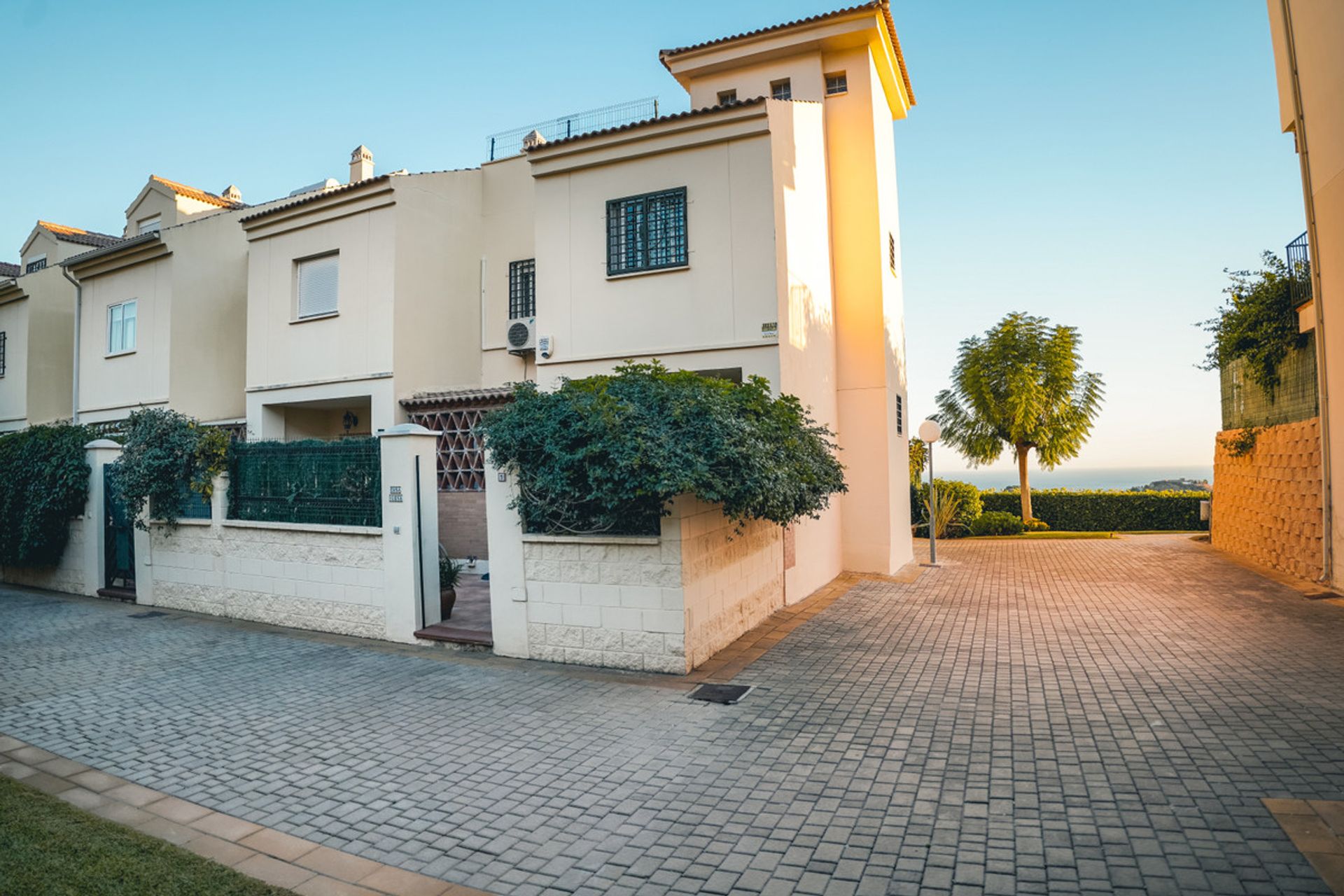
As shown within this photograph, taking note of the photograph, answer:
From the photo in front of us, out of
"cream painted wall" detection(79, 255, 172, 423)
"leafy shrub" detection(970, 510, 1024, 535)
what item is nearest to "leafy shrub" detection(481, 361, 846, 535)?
"cream painted wall" detection(79, 255, 172, 423)

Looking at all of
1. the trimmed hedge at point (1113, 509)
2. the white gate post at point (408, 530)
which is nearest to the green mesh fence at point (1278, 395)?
the trimmed hedge at point (1113, 509)

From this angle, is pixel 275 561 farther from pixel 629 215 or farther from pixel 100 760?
pixel 629 215

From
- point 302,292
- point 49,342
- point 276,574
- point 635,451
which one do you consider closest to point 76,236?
point 49,342

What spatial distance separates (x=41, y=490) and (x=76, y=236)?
51.7 feet

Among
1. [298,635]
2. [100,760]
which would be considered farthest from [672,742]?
[298,635]

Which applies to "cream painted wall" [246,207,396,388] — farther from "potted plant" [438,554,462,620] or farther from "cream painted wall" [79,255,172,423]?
"potted plant" [438,554,462,620]

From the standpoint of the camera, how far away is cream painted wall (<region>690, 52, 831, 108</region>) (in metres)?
13.8

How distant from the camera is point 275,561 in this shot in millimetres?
9531

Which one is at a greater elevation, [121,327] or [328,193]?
[328,193]

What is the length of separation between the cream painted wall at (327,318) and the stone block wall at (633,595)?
7563mm

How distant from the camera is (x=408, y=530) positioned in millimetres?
8289

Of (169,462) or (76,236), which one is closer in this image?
(169,462)

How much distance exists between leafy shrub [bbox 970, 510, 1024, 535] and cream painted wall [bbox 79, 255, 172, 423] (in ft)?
72.5

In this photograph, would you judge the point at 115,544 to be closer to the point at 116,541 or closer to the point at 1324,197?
the point at 116,541
